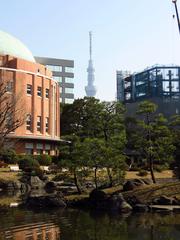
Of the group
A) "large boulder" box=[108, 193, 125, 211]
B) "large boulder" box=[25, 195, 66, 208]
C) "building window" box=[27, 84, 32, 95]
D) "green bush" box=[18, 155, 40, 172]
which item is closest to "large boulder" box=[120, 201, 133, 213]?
"large boulder" box=[108, 193, 125, 211]

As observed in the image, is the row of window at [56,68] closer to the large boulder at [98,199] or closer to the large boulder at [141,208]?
the large boulder at [98,199]

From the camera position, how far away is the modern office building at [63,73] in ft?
392

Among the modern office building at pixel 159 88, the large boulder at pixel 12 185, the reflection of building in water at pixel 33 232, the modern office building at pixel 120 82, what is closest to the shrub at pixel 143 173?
the large boulder at pixel 12 185

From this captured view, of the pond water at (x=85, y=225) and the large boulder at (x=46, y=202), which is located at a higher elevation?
the large boulder at (x=46, y=202)

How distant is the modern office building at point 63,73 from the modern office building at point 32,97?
5213 cm

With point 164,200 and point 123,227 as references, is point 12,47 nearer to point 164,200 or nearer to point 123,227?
point 164,200

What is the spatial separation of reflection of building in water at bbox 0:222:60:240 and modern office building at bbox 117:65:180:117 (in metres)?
66.6

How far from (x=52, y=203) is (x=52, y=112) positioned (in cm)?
4049

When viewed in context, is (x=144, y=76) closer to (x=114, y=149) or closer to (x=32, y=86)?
(x=32, y=86)

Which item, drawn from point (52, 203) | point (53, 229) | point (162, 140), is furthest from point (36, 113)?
point (53, 229)

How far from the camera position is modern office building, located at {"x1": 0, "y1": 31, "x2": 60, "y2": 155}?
5944 cm

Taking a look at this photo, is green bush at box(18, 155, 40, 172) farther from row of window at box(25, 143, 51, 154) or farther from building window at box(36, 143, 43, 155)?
building window at box(36, 143, 43, 155)

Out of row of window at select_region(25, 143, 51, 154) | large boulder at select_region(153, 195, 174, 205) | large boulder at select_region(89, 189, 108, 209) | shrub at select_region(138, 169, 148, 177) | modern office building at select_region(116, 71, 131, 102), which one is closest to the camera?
large boulder at select_region(153, 195, 174, 205)

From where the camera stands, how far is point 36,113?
6181 centimetres
